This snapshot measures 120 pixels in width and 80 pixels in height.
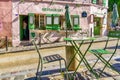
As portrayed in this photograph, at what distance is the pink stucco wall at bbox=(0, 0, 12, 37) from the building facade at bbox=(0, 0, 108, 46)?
271 millimetres

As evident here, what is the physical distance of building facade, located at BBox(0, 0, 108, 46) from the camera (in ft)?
55.4

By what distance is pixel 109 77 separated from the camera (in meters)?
5.80

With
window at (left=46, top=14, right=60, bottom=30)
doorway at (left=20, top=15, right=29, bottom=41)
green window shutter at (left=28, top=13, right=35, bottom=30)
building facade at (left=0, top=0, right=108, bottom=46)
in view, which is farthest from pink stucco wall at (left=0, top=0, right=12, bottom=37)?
window at (left=46, top=14, right=60, bottom=30)

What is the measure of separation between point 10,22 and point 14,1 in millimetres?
1609

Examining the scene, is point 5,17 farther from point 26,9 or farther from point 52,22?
point 52,22

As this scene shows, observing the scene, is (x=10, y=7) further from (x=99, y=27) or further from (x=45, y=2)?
(x=99, y=27)

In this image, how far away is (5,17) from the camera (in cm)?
1642

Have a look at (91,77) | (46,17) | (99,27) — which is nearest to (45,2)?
(46,17)

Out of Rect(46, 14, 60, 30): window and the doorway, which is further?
Rect(46, 14, 60, 30): window

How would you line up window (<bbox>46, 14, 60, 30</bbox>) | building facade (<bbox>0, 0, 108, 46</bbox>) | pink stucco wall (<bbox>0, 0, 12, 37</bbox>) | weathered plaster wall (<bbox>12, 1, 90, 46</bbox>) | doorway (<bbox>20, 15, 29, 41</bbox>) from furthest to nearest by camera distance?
window (<bbox>46, 14, 60, 30</bbox>)
doorway (<bbox>20, 15, 29, 41</bbox>)
building facade (<bbox>0, 0, 108, 46</bbox>)
weathered plaster wall (<bbox>12, 1, 90, 46</bbox>)
pink stucco wall (<bbox>0, 0, 12, 37</bbox>)

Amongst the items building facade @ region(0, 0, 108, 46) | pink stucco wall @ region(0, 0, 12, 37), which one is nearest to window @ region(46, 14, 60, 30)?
building facade @ region(0, 0, 108, 46)

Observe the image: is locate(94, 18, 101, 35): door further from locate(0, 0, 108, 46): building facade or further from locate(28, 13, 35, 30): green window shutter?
locate(28, 13, 35, 30): green window shutter

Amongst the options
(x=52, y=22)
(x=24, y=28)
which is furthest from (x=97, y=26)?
(x=24, y=28)

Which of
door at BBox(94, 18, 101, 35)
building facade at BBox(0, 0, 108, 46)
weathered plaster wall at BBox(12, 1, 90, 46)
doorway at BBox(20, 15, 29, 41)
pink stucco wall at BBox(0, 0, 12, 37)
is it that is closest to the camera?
pink stucco wall at BBox(0, 0, 12, 37)
